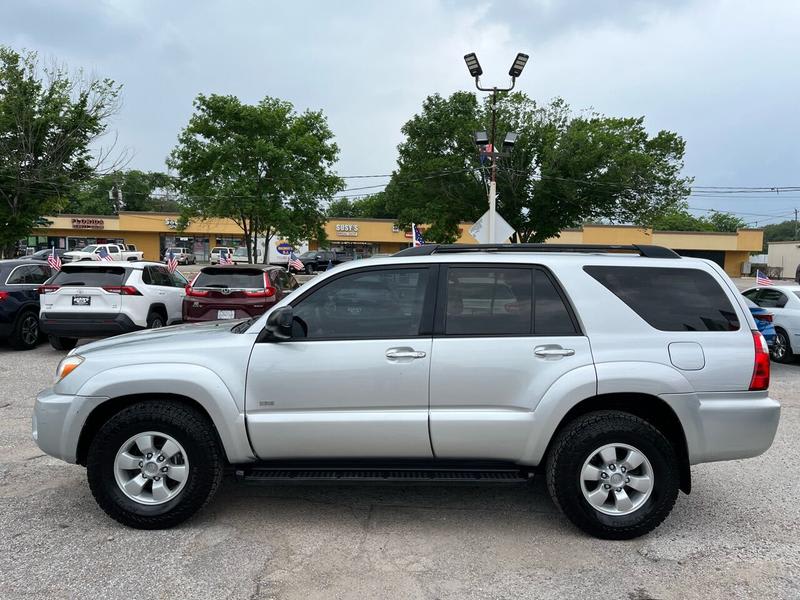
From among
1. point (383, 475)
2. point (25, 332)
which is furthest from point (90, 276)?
point (383, 475)

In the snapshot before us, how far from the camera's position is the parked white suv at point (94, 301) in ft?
30.5

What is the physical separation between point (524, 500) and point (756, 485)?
1.92 metres

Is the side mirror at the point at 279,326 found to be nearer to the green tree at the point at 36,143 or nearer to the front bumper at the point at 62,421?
the front bumper at the point at 62,421

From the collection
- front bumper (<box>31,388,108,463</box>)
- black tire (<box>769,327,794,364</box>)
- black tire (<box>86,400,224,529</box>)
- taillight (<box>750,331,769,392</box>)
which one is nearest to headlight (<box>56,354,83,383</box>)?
front bumper (<box>31,388,108,463</box>)

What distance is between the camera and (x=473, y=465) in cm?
370

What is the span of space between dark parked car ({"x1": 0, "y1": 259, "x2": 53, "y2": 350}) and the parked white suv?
29.6 inches

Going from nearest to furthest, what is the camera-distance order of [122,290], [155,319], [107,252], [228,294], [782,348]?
[122,290]
[228,294]
[782,348]
[155,319]
[107,252]

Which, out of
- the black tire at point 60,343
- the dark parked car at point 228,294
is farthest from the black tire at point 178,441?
the black tire at point 60,343

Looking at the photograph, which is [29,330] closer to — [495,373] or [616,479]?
[495,373]

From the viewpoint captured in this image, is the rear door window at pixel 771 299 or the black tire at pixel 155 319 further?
the rear door window at pixel 771 299

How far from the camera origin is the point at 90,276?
31.4ft

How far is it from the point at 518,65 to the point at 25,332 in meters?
14.1

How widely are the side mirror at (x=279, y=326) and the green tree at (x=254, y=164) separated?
59.1ft

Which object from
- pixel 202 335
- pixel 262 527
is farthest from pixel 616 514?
pixel 202 335
